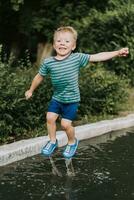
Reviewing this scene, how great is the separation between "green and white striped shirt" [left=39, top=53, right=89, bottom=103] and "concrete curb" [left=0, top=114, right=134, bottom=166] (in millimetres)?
1097

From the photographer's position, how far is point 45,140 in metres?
8.66

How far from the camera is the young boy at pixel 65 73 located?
6.97 m

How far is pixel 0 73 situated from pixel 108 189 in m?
3.79

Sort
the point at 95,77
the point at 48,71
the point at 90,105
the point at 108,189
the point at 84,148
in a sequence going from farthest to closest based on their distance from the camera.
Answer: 1. the point at 95,77
2. the point at 90,105
3. the point at 84,148
4. the point at 48,71
5. the point at 108,189

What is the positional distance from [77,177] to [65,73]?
3.98 feet

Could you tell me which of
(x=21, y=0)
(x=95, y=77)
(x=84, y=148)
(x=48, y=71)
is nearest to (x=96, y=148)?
(x=84, y=148)

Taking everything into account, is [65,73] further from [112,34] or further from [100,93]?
[112,34]

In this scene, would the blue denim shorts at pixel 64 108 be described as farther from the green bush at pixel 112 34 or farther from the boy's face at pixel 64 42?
the green bush at pixel 112 34

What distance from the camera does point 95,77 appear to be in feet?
42.4

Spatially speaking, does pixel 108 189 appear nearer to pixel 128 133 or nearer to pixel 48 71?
pixel 48 71

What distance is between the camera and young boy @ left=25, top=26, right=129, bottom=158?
6.97 metres

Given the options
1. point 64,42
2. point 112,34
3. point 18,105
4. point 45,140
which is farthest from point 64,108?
point 112,34

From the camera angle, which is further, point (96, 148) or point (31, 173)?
point (96, 148)

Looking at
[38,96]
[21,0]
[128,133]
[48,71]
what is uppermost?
[21,0]
